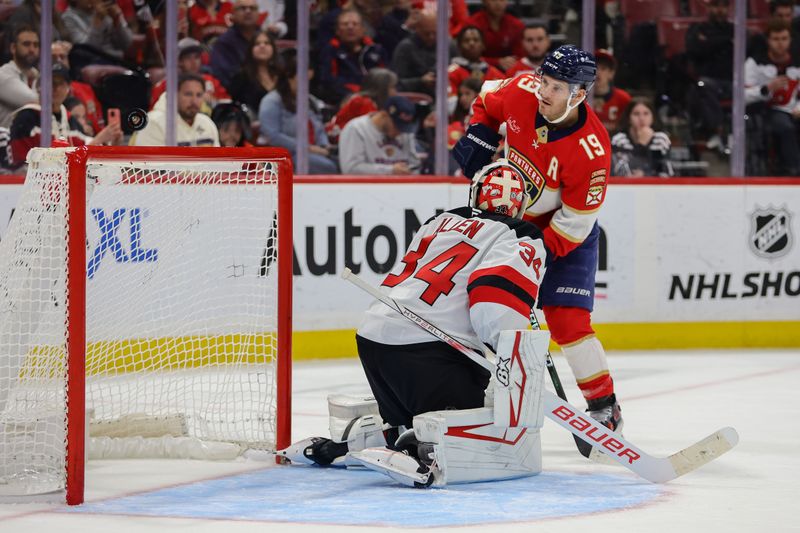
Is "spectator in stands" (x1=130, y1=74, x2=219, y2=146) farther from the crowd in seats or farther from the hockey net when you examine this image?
the hockey net

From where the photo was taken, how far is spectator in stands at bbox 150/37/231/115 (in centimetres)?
585

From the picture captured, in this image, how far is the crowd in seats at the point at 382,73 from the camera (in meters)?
5.73

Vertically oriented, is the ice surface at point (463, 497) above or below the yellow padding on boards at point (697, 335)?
below

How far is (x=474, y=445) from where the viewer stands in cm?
334

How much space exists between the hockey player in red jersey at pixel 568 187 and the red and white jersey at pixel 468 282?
537 millimetres

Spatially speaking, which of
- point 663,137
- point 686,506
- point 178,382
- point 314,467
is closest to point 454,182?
point 663,137

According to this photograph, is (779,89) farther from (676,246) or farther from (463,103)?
(463,103)

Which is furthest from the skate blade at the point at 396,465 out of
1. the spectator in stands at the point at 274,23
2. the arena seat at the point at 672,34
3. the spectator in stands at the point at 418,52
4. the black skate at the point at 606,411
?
the arena seat at the point at 672,34

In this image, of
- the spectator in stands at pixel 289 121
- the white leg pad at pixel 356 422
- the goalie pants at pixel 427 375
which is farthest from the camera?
the spectator in stands at pixel 289 121

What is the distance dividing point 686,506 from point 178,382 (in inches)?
67.6

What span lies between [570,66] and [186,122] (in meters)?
2.54

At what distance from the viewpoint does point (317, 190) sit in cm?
598

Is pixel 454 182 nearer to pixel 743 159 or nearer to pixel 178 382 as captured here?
pixel 743 159

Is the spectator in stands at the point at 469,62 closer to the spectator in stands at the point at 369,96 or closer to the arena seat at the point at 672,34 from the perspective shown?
the spectator in stands at the point at 369,96
